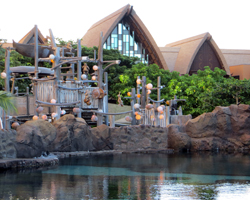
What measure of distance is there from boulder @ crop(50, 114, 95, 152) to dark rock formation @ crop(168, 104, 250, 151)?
148 inches

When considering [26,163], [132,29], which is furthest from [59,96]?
[132,29]

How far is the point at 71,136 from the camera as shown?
13492 mm

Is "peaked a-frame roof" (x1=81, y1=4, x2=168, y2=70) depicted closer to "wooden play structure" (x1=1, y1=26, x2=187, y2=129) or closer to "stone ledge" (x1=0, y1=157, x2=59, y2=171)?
"wooden play structure" (x1=1, y1=26, x2=187, y2=129)

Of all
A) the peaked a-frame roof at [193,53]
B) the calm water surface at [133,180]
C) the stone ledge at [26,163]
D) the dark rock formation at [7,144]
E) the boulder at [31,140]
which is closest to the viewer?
the calm water surface at [133,180]

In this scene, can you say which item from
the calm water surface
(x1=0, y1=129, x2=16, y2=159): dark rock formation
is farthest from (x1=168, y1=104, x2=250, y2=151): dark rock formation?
(x1=0, y1=129, x2=16, y2=159): dark rock formation

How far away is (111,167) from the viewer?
10.5m

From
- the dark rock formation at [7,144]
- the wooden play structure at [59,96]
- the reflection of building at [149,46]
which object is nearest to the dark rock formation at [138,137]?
the wooden play structure at [59,96]

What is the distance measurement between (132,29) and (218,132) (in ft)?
71.7

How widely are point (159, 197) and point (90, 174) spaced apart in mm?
3022

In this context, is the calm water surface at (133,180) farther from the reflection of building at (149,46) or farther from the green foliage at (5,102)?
the reflection of building at (149,46)

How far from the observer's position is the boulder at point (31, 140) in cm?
1072

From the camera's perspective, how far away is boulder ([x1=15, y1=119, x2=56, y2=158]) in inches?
422

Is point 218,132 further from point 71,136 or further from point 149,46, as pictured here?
point 149,46

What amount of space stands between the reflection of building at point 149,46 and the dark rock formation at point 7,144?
24.5 m
